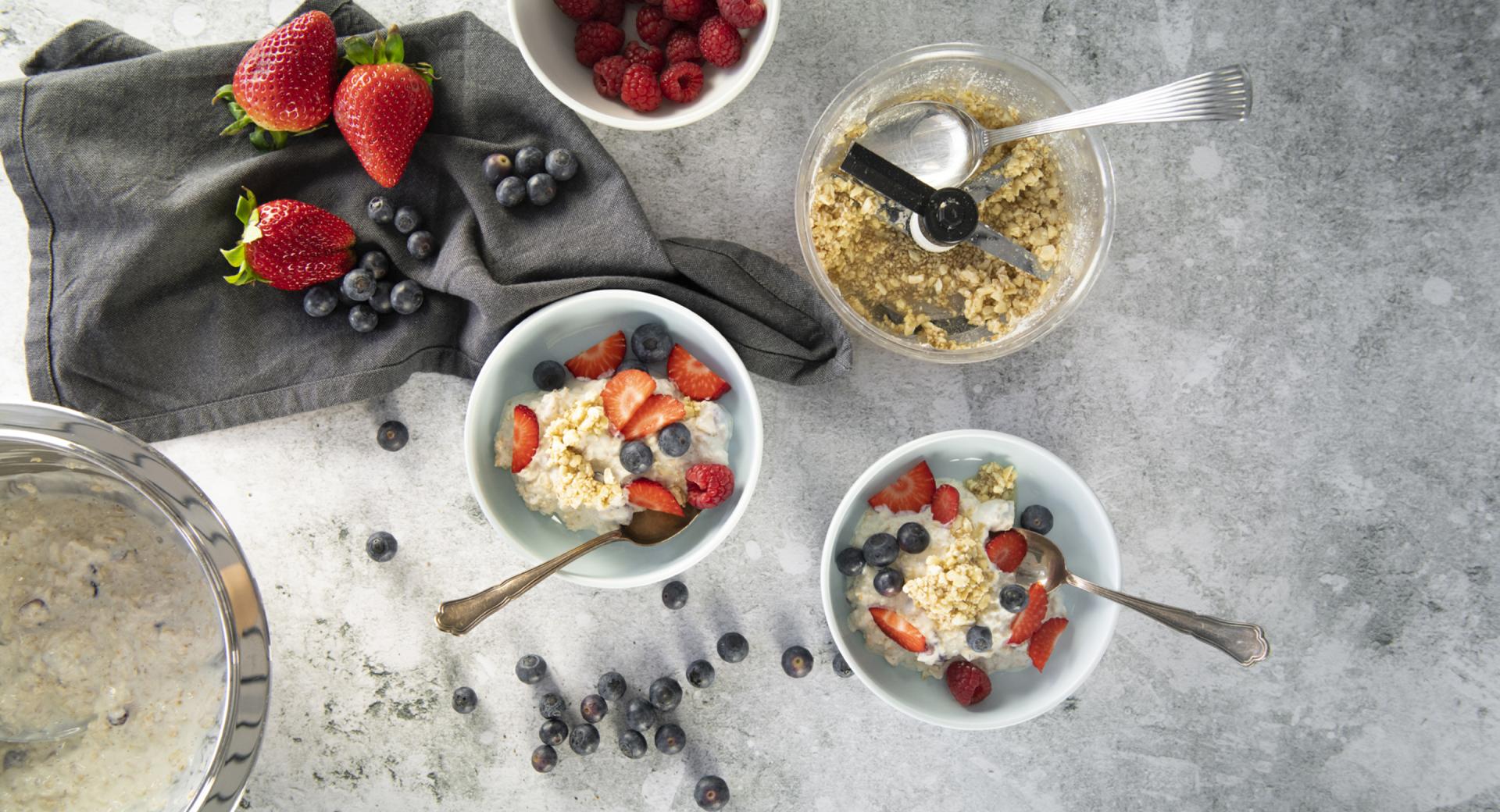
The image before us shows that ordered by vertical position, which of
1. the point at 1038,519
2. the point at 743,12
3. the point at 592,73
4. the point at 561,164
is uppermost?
the point at 743,12

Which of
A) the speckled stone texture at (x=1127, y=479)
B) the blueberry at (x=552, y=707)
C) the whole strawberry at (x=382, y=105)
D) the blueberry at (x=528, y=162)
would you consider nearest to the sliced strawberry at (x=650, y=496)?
the speckled stone texture at (x=1127, y=479)

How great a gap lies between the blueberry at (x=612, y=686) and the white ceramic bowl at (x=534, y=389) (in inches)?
11.4

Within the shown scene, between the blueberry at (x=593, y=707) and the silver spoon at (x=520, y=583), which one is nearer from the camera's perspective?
the silver spoon at (x=520, y=583)

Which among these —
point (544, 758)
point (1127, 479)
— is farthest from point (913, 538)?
point (544, 758)

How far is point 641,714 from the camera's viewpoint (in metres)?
1.83

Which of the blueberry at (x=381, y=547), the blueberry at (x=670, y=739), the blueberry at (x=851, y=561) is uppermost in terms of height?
the blueberry at (x=851, y=561)

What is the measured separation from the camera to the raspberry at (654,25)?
1639 mm

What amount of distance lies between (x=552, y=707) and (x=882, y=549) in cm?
79

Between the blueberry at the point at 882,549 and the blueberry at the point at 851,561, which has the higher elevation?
the blueberry at the point at 882,549

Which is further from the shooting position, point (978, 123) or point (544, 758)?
point (544, 758)

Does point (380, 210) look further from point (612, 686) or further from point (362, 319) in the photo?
point (612, 686)

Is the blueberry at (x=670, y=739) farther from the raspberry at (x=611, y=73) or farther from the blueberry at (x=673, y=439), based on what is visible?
the raspberry at (x=611, y=73)

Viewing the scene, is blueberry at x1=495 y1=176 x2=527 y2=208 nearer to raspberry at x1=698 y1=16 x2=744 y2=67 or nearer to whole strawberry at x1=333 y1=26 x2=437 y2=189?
whole strawberry at x1=333 y1=26 x2=437 y2=189

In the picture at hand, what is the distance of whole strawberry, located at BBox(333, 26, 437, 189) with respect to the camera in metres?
1.57
